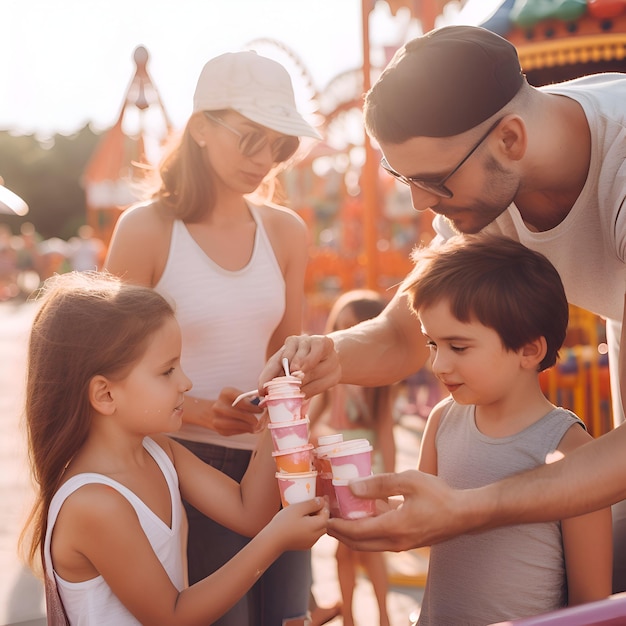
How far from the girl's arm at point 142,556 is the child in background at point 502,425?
0.40 m

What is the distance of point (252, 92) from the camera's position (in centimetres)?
268

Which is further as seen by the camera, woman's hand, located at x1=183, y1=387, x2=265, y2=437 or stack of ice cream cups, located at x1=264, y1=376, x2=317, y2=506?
woman's hand, located at x1=183, y1=387, x2=265, y2=437

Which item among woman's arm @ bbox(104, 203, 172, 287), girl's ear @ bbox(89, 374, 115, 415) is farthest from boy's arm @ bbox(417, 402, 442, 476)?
woman's arm @ bbox(104, 203, 172, 287)

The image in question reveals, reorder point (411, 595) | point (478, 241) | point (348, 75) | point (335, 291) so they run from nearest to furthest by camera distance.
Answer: point (478, 241) < point (411, 595) < point (335, 291) < point (348, 75)

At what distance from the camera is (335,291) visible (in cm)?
1076

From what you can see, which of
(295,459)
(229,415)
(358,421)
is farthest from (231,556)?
(358,421)

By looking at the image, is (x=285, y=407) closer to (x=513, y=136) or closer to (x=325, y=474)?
(x=325, y=474)

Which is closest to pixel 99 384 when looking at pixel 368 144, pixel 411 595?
pixel 411 595

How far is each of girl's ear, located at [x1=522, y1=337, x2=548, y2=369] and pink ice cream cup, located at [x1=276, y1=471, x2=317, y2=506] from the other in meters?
0.58

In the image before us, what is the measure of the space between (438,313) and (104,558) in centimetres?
94

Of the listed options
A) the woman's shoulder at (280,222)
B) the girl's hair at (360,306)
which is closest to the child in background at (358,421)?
the girl's hair at (360,306)

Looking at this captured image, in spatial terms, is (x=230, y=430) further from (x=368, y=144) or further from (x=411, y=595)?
(x=368, y=144)

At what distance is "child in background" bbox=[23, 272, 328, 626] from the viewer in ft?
6.16

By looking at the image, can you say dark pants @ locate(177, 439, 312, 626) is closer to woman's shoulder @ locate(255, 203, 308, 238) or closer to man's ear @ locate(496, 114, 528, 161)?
woman's shoulder @ locate(255, 203, 308, 238)
